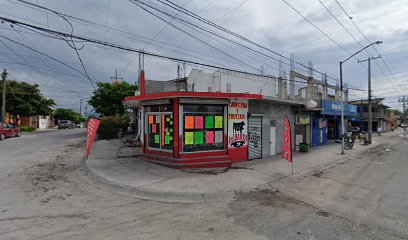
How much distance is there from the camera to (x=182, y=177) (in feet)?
27.3

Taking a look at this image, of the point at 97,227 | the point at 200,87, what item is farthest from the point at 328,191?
the point at 200,87

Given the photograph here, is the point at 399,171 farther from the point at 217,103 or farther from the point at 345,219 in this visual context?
the point at 217,103

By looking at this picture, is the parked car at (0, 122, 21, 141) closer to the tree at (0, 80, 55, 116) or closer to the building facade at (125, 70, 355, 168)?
the tree at (0, 80, 55, 116)

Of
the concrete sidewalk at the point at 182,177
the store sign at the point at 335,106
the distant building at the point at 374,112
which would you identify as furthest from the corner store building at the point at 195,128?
the distant building at the point at 374,112

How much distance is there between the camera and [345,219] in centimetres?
518

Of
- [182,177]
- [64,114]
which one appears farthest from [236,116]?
[64,114]

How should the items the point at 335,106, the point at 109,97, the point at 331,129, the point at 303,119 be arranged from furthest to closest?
the point at 109,97
the point at 331,129
the point at 335,106
the point at 303,119

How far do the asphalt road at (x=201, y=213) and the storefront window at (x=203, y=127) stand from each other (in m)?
4.03

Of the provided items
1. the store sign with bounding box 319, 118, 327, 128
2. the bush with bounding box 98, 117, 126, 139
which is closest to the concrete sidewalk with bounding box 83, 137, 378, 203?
the bush with bounding box 98, 117, 126, 139

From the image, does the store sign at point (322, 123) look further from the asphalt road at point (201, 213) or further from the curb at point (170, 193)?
the curb at point (170, 193)

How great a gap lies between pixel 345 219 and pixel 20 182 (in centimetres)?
1020

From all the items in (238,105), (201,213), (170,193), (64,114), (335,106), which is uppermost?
(64,114)

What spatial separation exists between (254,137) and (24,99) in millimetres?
37588

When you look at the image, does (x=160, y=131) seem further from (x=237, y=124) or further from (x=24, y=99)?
(x=24, y=99)
